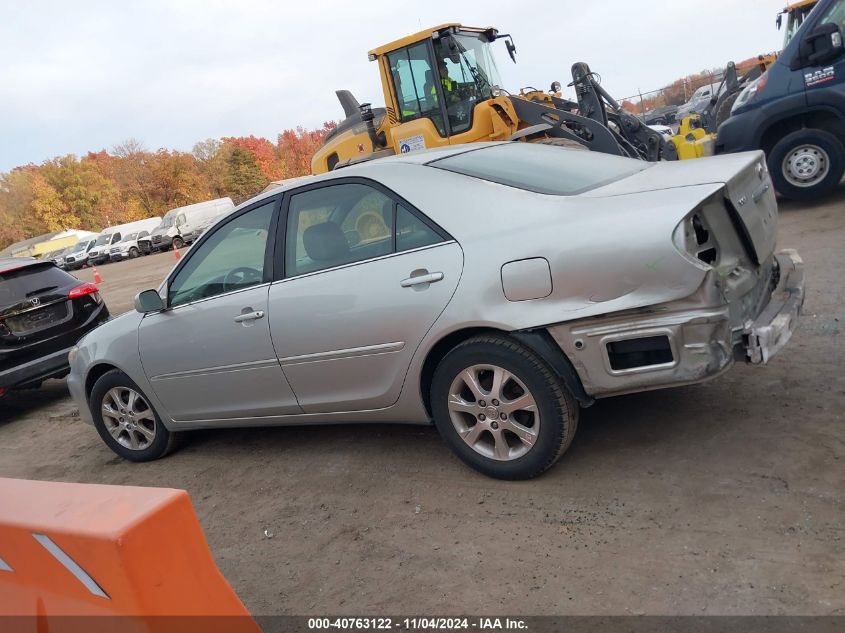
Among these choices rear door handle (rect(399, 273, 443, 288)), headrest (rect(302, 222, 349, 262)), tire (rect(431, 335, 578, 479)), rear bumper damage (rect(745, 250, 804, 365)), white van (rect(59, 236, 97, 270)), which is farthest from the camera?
white van (rect(59, 236, 97, 270))

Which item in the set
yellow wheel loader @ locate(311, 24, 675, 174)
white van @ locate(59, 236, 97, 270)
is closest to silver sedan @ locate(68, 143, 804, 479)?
yellow wheel loader @ locate(311, 24, 675, 174)

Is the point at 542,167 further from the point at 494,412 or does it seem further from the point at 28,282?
the point at 28,282

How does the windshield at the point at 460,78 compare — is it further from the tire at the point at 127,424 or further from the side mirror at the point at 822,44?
the tire at the point at 127,424

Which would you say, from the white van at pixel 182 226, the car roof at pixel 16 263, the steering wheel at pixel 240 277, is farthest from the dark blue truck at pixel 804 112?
the white van at pixel 182 226

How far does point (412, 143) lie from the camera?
1050 cm

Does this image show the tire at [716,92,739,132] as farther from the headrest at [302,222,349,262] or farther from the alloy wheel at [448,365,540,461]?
the alloy wheel at [448,365,540,461]

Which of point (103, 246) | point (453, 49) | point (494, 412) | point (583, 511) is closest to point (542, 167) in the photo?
point (494, 412)

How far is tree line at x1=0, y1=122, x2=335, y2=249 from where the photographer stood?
72.6 m

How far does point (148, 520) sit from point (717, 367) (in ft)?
7.29

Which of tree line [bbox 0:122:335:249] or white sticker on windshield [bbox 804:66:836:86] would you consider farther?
tree line [bbox 0:122:335:249]

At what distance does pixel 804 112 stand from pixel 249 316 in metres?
7.03

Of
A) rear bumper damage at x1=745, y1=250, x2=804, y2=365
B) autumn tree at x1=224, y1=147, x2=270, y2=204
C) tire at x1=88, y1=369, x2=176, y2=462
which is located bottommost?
tire at x1=88, y1=369, x2=176, y2=462

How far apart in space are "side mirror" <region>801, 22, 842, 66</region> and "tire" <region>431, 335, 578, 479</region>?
6.68 m
